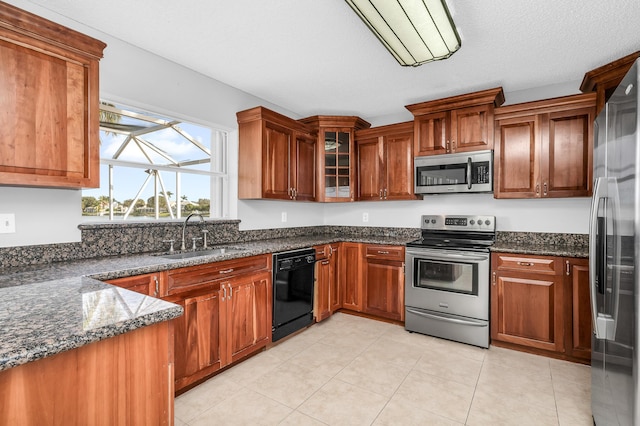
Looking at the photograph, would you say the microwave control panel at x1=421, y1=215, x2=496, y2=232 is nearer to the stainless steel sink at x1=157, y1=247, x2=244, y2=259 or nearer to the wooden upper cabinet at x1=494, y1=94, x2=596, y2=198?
the wooden upper cabinet at x1=494, y1=94, x2=596, y2=198

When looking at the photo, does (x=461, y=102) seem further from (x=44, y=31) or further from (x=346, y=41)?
(x=44, y=31)

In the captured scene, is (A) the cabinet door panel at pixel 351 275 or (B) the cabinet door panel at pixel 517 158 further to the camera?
(A) the cabinet door panel at pixel 351 275

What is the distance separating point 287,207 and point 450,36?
2.54 metres

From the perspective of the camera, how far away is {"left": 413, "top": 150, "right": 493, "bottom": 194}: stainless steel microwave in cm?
319

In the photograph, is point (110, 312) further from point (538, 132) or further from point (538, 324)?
point (538, 132)

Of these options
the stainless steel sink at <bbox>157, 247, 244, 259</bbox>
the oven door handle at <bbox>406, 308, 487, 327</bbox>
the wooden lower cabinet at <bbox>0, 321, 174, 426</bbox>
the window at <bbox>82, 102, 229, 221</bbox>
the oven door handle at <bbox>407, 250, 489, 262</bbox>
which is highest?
the window at <bbox>82, 102, 229, 221</bbox>

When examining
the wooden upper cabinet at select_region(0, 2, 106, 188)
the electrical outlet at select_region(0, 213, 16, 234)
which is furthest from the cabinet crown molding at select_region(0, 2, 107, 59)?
the electrical outlet at select_region(0, 213, 16, 234)

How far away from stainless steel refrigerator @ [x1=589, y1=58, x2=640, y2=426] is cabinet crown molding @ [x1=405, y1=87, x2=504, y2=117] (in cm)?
149

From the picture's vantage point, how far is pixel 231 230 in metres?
3.23

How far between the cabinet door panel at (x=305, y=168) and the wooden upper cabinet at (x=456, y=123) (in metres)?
1.23

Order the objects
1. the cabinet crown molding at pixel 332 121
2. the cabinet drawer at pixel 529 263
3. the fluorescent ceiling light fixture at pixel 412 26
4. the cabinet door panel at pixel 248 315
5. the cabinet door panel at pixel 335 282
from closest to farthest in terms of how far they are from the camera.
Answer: the fluorescent ceiling light fixture at pixel 412 26 < the cabinet door panel at pixel 248 315 < the cabinet drawer at pixel 529 263 < the cabinet door panel at pixel 335 282 < the cabinet crown molding at pixel 332 121

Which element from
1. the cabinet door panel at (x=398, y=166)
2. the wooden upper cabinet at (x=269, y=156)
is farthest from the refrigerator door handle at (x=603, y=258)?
the wooden upper cabinet at (x=269, y=156)

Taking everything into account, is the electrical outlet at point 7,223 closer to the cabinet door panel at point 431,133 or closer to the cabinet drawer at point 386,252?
the cabinet drawer at point 386,252

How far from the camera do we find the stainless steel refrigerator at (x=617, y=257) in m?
1.23
